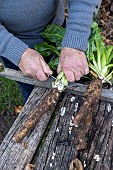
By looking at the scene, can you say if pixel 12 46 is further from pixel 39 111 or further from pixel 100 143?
pixel 100 143

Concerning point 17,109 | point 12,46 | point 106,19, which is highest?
point 12,46

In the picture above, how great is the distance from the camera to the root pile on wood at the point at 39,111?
5.79ft

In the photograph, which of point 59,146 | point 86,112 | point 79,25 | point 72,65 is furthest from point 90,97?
point 79,25

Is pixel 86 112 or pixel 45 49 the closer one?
pixel 86 112

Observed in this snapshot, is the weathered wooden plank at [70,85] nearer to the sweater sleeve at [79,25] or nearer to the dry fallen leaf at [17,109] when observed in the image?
the sweater sleeve at [79,25]

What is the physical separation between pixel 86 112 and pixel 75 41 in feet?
1.37

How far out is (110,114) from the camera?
1879 mm

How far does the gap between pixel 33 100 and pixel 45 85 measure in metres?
0.11

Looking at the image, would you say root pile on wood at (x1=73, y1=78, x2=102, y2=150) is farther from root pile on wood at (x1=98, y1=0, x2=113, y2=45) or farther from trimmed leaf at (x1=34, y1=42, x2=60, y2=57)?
root pile on wood at (x1=98, y1=0, x2=113, y2=45)

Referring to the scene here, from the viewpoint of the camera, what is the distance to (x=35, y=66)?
1994 mm

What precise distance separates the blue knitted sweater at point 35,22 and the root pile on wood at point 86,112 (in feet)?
0.79

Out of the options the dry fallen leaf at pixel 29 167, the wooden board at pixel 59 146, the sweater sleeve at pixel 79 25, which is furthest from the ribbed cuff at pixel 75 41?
the dry fallen leaf at pixel 29 167

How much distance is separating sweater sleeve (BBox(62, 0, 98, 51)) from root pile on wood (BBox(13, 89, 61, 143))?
290mm

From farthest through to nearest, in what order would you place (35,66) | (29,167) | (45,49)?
(45,49), (35,66), (29,167)
